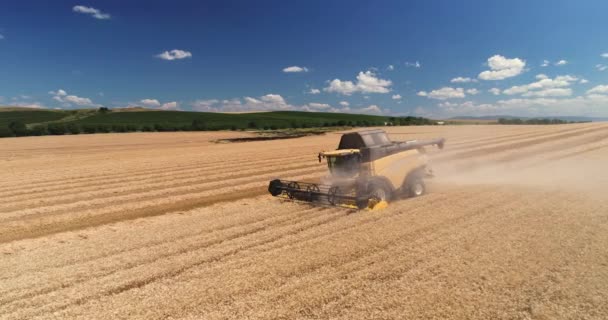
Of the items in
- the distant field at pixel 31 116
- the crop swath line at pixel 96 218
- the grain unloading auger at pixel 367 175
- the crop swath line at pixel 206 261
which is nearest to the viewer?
the crop swath line at pixel 206 261

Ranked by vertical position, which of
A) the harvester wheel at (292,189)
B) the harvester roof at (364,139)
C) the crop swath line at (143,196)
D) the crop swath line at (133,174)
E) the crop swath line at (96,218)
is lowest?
the crop swath line at (96,218)

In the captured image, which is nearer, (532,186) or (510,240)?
(510,240)

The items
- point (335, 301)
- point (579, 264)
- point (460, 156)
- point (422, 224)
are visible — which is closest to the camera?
point (335, 301)

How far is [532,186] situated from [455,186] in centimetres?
254

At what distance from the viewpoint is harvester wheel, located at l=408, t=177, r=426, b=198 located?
12.4m

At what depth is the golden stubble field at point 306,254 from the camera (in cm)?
570

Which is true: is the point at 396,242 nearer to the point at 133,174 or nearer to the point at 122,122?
the point at 133,174

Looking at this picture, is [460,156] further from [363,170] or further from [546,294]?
[546,294]

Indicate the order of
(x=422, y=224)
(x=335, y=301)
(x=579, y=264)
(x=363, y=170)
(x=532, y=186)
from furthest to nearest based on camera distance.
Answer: (x=532, y=186)
(x=363, y=170)
(x=422, y=224)
(x=579, y=264)
(x=335, y=301)

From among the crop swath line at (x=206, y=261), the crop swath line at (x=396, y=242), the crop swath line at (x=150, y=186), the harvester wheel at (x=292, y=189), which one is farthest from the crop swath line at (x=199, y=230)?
the crop swath line at (x=150, y=186)

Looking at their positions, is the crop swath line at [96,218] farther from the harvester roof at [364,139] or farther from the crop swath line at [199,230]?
the harvester roof at [364,139]

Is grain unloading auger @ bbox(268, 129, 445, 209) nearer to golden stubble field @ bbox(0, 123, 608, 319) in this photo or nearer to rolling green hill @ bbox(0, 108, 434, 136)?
golden stubble field @ bbox(0, 123, 608, 319)

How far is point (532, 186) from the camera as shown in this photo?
13.6 meters

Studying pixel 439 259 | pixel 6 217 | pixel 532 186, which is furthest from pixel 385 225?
pixel 6 217
